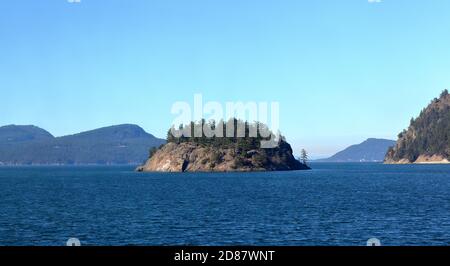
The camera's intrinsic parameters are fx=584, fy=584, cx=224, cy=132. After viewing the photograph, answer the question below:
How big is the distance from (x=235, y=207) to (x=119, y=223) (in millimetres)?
31109

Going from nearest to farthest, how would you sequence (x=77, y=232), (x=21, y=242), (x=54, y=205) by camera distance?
1. (x=21, y=242)
2. (x=77, y=232)
3. (x=54, y=205)

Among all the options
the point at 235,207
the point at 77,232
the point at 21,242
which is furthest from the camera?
the point at 235,207

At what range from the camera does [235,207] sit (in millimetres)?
106812

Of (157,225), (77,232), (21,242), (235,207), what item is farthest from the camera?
(235,207)
